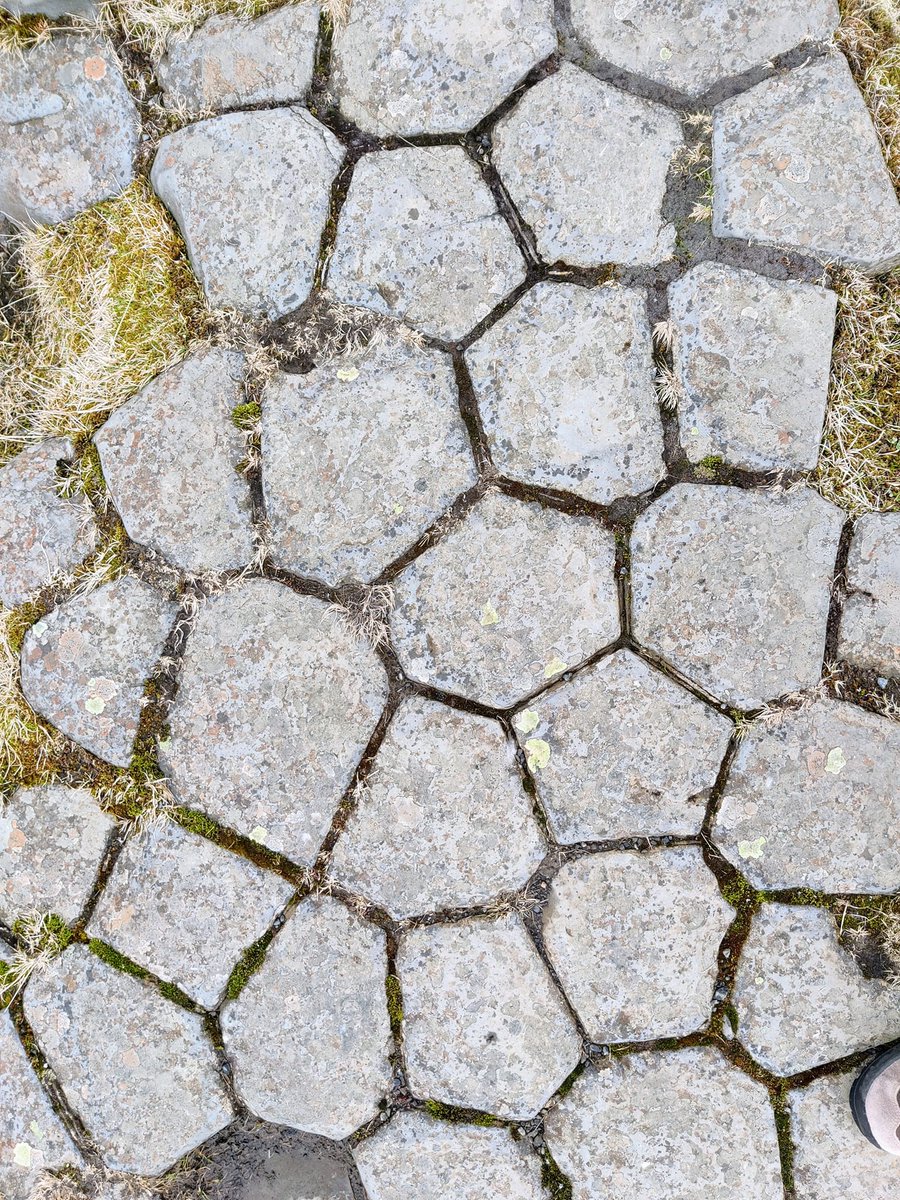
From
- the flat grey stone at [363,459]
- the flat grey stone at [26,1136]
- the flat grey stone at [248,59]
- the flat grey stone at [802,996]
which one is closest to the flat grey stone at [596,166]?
the flat grey stone at [363,459]

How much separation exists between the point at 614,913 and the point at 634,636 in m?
0.63

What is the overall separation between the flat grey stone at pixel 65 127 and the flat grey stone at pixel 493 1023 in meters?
2.05

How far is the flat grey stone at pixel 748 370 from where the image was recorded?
180cm

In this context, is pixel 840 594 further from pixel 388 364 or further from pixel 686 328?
pixel 388 364

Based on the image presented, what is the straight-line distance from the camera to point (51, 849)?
6.25 ft

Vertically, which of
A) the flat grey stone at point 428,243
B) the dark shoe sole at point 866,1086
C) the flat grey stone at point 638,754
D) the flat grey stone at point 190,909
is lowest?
the dark shoe sole at point 866,1086

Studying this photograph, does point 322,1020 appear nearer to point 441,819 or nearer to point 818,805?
point 441,819

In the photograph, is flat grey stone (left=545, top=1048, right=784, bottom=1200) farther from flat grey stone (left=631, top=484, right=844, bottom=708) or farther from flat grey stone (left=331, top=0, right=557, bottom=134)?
flat grey stone (left=331, top=0, right=557, bottom=134)

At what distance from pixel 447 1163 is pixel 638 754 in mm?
1030

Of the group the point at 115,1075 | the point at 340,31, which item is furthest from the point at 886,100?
the point at 115,1075

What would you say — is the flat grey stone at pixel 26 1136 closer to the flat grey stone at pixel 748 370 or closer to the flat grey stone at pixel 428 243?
the flat grey stone at pixel 428 243

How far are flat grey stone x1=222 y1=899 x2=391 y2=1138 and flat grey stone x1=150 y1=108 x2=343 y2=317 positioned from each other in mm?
1463

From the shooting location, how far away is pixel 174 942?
185 cm

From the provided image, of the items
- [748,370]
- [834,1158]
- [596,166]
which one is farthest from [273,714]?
[834,1158]
